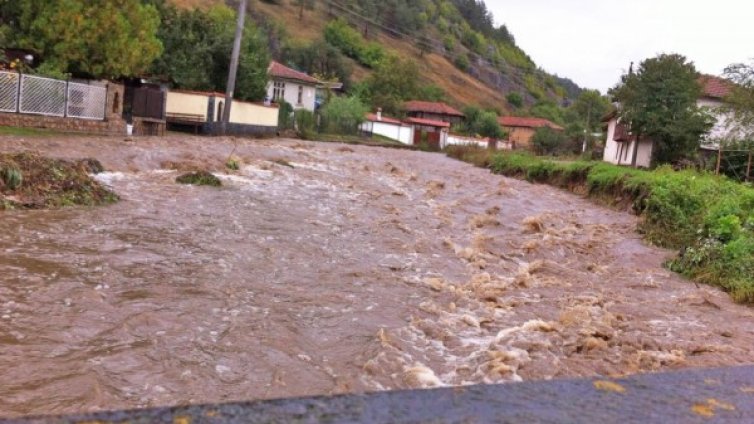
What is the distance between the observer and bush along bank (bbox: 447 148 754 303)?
10898mm

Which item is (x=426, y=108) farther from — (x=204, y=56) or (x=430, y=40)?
(x=430, y=40)

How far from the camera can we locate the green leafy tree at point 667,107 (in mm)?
32094

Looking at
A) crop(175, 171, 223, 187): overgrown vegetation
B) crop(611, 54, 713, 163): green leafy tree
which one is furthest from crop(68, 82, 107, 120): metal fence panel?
crop(611, 54, 713, 163): green leafy tree

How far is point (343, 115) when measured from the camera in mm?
53656

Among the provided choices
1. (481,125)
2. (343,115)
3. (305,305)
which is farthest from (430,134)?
(305,305)

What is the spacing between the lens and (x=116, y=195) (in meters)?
13.1

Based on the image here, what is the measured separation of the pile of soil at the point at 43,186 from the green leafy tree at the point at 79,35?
11.2 meters

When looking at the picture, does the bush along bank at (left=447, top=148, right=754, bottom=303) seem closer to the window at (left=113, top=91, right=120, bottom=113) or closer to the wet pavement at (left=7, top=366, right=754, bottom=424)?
the wet pavement at (left=7, top=366, right=754, bottom=424)

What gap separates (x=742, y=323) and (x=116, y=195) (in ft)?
36.6

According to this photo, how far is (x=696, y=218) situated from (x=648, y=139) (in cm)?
2364

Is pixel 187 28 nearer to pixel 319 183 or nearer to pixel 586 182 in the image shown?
pixel 319 183

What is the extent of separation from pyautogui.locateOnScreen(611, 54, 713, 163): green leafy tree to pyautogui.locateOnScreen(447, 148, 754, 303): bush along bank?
6971 mm

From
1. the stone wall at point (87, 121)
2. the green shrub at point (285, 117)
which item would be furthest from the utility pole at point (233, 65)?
the green shrub at point (285, 117)

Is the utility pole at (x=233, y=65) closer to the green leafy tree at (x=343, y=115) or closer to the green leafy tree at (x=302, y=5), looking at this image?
the green leafy tree at (x=343, y=115)
